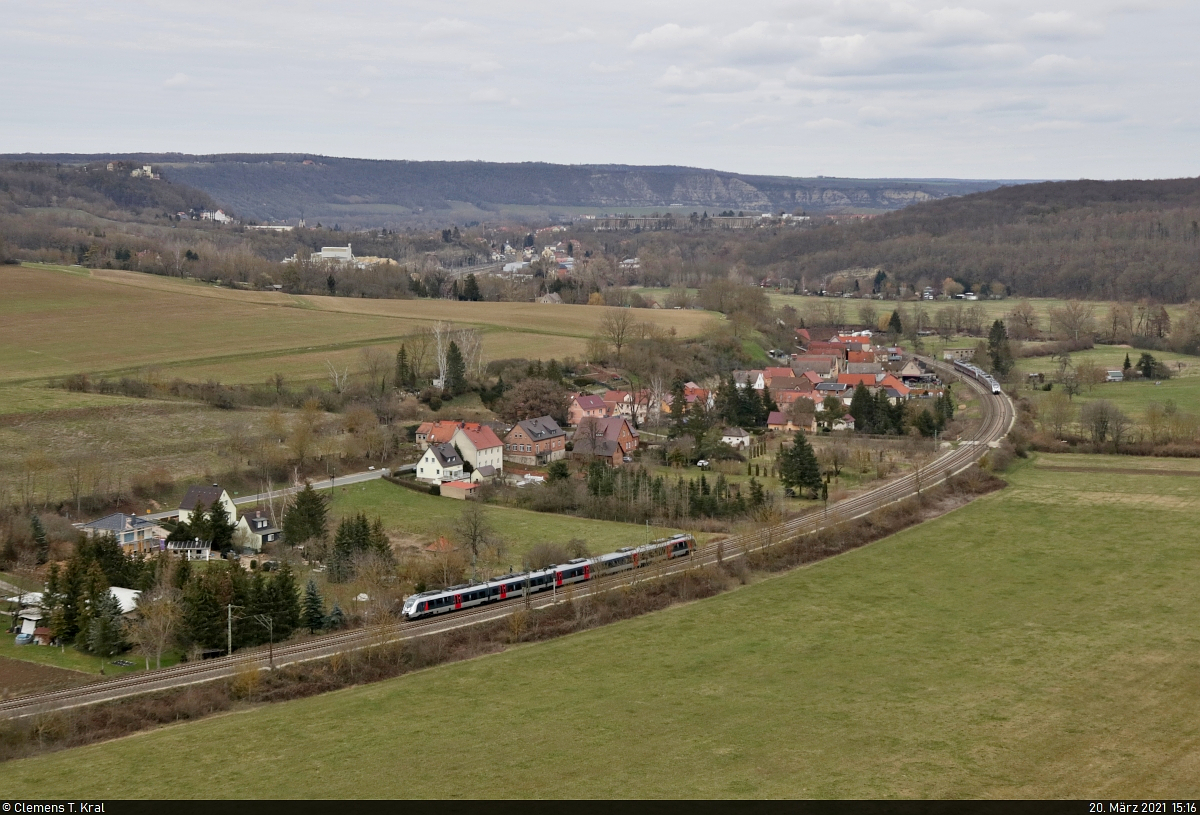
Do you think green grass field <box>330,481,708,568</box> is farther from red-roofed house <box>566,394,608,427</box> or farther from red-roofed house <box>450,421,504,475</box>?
red-roofed house <box>566,394,608,427</box>

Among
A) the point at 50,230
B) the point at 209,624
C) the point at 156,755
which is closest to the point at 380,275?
the point at 50,230

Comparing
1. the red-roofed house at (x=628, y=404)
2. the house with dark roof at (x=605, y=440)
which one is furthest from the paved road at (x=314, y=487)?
the red-roofed house at (x=628, y=404)

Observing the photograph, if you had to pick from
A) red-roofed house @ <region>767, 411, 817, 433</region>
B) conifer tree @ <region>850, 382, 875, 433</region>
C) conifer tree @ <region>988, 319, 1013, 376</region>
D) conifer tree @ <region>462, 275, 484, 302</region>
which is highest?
conifer tree @ <region>462, 275, 484, 302</region>

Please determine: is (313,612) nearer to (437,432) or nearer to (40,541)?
(40,541)

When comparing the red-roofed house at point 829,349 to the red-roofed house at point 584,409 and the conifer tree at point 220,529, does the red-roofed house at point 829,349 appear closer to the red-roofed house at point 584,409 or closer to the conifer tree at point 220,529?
the red-roofed house at point 584,409

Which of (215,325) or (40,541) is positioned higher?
(215,325)

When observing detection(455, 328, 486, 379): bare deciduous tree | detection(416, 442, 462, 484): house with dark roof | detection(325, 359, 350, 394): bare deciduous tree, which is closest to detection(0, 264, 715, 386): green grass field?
detection(325, 359, 350, 394): bare deciduous tree

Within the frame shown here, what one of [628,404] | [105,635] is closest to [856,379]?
[628,404]
